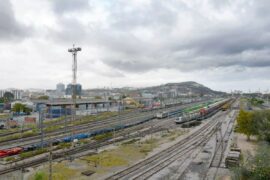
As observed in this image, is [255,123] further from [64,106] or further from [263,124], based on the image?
[64,106]

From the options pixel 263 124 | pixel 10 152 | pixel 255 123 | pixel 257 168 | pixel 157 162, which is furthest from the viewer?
pixel 255 123

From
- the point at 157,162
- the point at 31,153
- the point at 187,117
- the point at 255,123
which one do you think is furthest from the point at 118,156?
the point at 187,117

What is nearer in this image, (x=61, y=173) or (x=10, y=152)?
(x=61, y=173)

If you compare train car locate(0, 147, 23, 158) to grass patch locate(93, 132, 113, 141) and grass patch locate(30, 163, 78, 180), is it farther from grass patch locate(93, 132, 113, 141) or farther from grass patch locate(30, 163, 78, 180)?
grass patch locate(93, 132, 113, 141)

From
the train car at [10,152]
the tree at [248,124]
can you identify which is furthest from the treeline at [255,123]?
the train car at [10,152]

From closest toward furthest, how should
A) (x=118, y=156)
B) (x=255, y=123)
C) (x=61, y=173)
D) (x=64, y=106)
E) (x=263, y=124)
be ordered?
(x=61, y=173)
(x=118, y=156)
(x=263, y=124)
(x=255, y=123)
(x=64, y=106)

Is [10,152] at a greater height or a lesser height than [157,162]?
greater

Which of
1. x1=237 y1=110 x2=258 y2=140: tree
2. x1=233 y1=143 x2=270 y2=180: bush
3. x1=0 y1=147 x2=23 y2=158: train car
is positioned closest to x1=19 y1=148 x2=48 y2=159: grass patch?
x1=0 y1=147 x2=23 y2=158: train car

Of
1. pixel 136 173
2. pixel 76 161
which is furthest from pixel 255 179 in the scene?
pixel 76 161

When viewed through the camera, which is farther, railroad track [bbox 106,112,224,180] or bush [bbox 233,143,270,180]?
railroad track [bbox 106,112,224,180]

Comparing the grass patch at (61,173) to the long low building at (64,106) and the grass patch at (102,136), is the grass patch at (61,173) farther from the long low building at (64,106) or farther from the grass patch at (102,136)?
the long low building at (64,106)

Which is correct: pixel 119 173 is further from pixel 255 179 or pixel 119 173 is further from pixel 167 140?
pixel 167 140

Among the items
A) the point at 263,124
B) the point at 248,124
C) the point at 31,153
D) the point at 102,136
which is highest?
the point at 263,124

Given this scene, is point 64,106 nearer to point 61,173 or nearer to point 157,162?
point 157,162
